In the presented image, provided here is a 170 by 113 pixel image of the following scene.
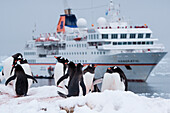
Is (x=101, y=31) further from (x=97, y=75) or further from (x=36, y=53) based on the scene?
(x=36, y=53)

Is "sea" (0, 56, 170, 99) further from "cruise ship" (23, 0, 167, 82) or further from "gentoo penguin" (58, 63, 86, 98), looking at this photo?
"gentoo penguin" (58, 63, 86, 98)

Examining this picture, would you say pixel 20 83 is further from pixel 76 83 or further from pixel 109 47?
pixel 109 47

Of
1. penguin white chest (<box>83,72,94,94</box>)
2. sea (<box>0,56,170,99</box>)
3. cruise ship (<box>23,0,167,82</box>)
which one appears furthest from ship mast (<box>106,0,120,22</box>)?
penguin white chest (<box>83,72,94,94</box>)

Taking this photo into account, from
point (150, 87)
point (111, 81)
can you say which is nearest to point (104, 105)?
point (111, 81)

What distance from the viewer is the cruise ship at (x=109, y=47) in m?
32.9

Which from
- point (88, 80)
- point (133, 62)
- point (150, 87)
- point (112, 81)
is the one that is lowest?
point (150, 87)

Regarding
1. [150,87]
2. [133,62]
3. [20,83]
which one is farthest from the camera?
[133,62]

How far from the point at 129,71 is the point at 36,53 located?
48.7ft

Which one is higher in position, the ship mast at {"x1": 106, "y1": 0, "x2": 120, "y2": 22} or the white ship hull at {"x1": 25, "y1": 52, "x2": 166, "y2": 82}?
the ship mast at {"x1": 106, "y1": 0, "x2": 120, "y2": 22}

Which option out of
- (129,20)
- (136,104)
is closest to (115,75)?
(136,104)

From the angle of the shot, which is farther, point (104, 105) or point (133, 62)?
point (133, 62)

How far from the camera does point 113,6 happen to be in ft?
124

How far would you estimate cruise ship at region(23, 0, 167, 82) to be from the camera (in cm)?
3288

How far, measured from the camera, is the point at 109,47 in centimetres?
3369
